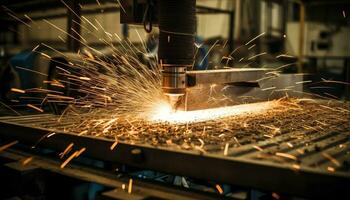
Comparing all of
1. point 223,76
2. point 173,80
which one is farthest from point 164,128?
point 223,76

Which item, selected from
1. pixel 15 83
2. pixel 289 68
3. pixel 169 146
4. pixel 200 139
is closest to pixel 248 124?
pixel 200 139

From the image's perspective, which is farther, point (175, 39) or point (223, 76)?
point (223, 76)

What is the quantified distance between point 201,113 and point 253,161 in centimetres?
109

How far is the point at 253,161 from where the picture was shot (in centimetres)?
125

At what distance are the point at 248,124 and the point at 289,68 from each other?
4.80 metres

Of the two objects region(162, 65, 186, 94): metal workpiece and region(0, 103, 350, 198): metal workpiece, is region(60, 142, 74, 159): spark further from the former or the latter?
region(162, 65, 186, 94): metal workpiece

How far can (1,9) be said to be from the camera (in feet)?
13.4

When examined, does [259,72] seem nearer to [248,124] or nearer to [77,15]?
[248,124]

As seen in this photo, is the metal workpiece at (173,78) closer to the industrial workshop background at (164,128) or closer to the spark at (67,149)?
the industrial workshop background at (164,128)

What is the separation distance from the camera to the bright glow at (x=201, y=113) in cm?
212

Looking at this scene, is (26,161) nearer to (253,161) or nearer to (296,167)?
(253,161)

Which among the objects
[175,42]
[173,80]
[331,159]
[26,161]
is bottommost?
[26,161]

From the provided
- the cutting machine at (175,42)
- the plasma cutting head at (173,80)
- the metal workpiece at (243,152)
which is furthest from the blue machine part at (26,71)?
the plasma cutting head at (173,80)

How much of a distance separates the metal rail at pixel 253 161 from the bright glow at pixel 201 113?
21.7 inches
